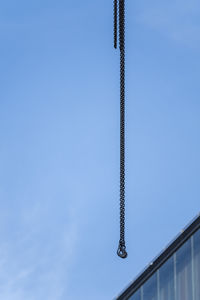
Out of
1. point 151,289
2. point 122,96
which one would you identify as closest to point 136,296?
point 151,289

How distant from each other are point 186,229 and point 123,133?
3.95 m

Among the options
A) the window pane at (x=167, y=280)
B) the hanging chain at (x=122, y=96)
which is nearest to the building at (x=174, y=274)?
the window pane at (x=167, y=280)

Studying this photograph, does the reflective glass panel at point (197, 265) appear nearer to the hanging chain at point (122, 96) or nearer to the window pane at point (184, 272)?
the window pane at point (184, 272)

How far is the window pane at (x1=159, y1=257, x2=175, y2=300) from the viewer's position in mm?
29297

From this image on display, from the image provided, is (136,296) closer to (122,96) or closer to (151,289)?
(151,289)

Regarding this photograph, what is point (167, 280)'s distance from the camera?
29.4m

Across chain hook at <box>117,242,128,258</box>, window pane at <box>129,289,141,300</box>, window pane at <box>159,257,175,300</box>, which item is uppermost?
chain hook at <box>117,242,128,258</box>

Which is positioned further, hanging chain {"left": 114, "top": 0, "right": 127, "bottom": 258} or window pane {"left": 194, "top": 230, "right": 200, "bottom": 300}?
window pane {"left": 194, "top": 230, "right": 200, "bottom": 300}

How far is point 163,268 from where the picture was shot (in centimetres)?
2947

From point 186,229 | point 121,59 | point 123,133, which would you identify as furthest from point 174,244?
point 121,59

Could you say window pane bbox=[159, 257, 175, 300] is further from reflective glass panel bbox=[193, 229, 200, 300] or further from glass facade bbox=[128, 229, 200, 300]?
reflective glass panel bbox=[193, 229, 200, 300]

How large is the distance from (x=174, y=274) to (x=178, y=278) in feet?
0.55

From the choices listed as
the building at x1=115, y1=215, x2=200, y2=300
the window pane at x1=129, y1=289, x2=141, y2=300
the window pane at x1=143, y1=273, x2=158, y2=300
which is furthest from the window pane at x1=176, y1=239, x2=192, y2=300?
the window pane at x1=129, y1=289, x2=141, y2=300

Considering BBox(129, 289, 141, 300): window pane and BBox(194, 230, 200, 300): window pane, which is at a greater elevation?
BBox(194, 230, 200, 300): window pane
